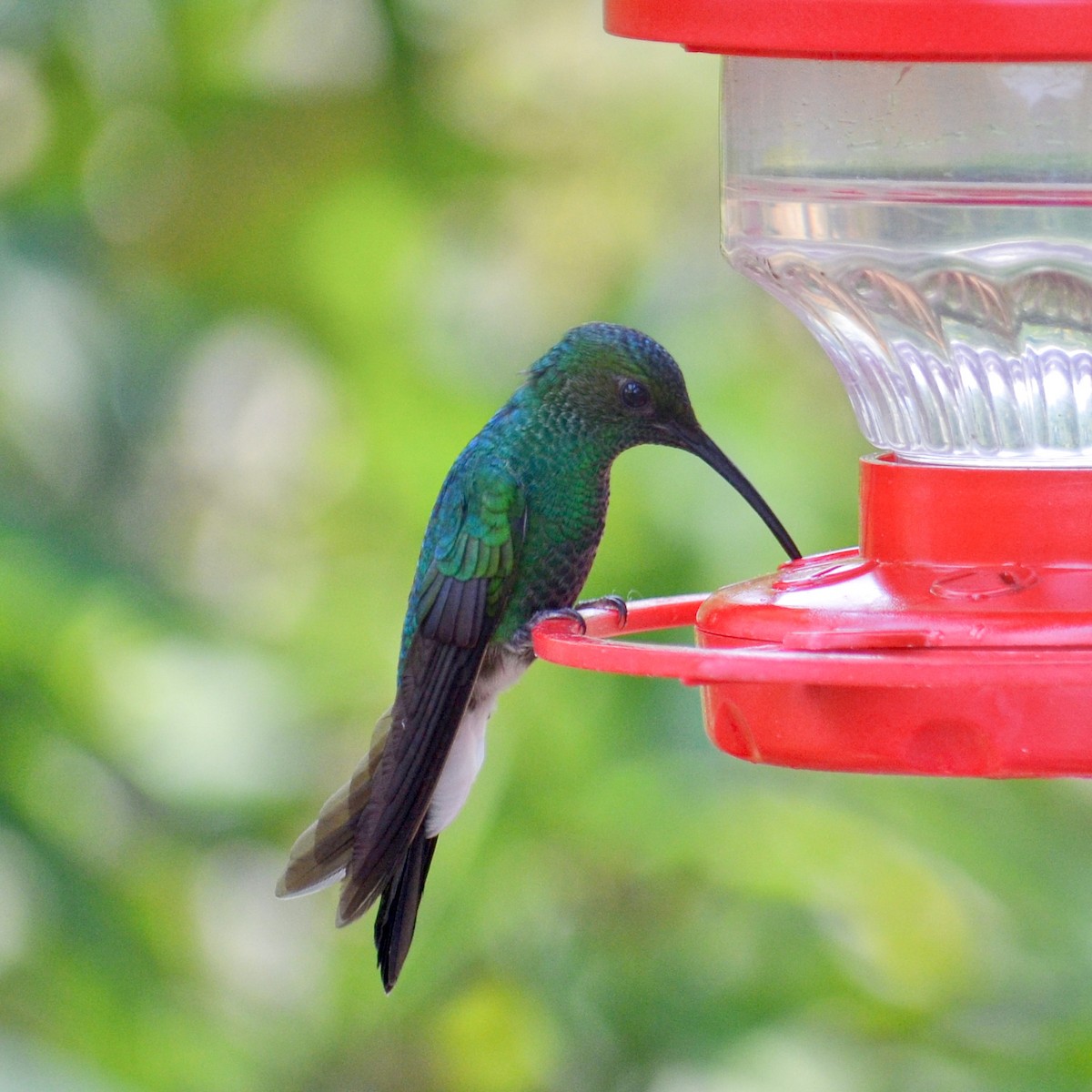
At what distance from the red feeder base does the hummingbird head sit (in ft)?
1.89

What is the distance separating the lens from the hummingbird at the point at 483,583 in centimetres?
242

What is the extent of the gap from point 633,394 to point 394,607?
65.5 inches

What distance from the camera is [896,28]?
5.15ft

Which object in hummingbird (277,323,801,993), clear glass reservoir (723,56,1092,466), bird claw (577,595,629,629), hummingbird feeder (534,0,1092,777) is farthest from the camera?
hummingbird (277,323,801,993)

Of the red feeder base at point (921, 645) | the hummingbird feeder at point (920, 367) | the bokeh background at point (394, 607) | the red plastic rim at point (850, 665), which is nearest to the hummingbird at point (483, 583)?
the hummingbird feeder at point (920, 367)

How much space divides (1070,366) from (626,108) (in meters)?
2.50

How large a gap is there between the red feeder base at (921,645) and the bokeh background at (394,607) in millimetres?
1785

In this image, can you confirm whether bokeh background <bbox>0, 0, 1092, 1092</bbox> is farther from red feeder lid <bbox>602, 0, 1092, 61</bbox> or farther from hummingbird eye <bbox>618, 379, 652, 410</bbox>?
red feeder lid <bbox>602, 0, 1092, 61</bbox>

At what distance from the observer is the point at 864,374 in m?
2.35

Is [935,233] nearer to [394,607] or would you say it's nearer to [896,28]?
[896,28]

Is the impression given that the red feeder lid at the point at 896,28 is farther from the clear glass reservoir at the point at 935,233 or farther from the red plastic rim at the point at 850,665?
the red plastic rim at the point at 850,665

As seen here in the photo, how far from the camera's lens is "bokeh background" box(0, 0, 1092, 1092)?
3.85 m

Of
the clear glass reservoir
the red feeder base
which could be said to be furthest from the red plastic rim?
the clear glass reservoir

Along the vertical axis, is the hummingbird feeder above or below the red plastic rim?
above
